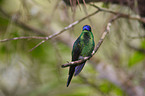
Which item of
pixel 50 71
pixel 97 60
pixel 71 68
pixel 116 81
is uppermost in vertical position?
pixel 71 68

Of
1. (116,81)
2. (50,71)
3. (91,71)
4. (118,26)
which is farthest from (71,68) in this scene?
(50,71)

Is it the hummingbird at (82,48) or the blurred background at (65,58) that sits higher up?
the hummingbird at (82,48)

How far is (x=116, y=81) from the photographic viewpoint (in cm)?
299

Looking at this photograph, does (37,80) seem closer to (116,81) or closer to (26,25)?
(26,25)

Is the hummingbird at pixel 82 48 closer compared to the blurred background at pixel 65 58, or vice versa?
the hummingbird at pixel 82 48

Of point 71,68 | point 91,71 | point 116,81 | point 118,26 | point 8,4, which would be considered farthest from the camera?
point 91,71

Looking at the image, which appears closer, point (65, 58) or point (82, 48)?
point (82, 48)

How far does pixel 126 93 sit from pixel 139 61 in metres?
0.58

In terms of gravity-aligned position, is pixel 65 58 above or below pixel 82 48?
below

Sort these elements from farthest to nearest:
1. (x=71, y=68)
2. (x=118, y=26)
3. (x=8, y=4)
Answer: (x=8, y=4) → (x=118, y=26) → (x=71, y=68)

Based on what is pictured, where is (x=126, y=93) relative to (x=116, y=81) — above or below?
below

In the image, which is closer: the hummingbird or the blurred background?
the hummingbird

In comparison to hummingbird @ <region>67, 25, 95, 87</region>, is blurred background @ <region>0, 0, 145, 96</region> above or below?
below

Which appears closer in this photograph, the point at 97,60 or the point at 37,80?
the point at 97,60
